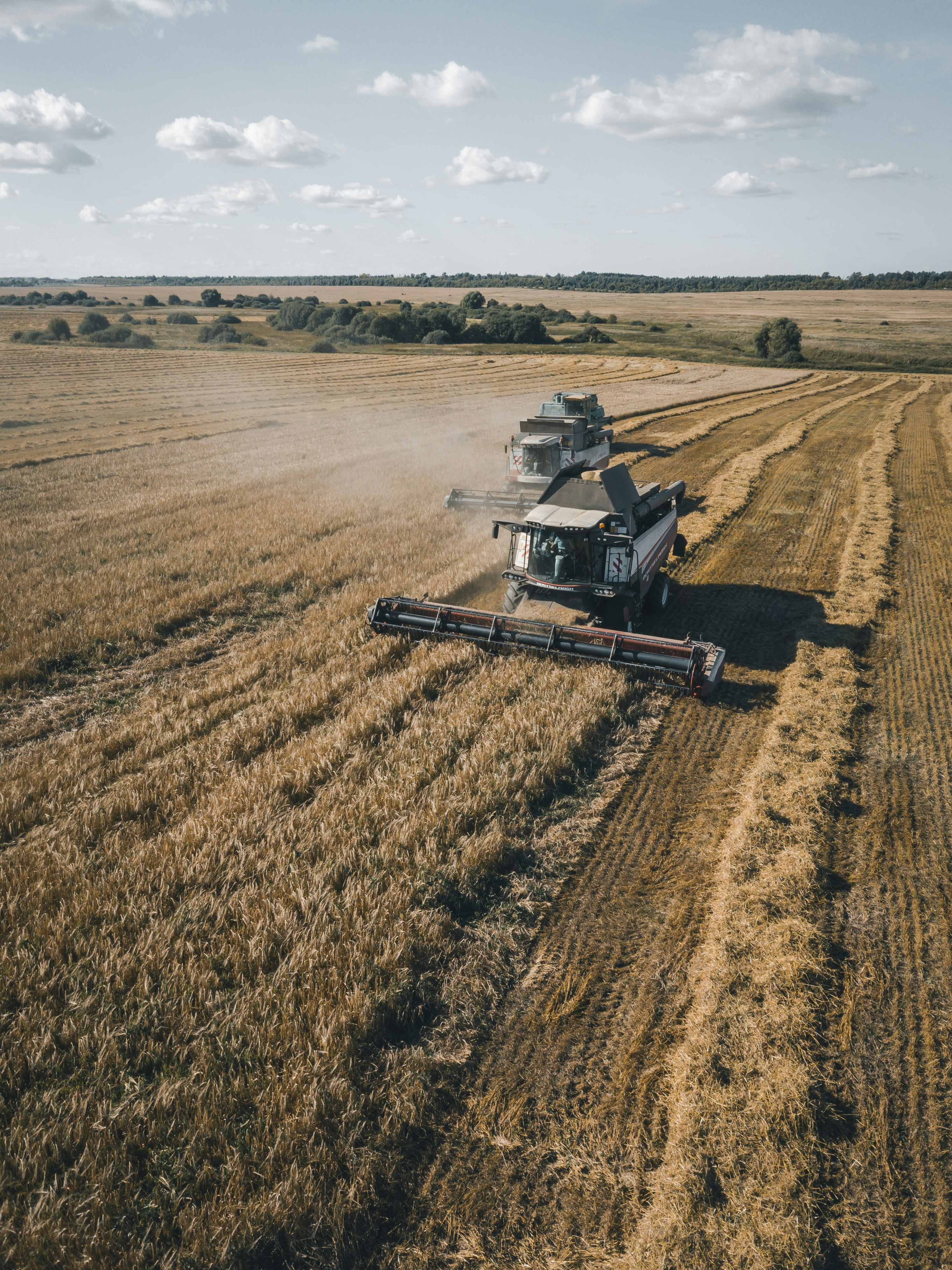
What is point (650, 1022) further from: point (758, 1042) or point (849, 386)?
point (849, 386)

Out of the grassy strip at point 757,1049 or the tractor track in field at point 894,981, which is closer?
the grassy strip at point 757,1049

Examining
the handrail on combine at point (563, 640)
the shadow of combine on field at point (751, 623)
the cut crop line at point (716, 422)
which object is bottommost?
the shadow of combine on field at point (751, 623)

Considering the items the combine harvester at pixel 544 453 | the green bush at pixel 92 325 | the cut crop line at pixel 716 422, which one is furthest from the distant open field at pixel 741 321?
the combine harvester at pixel 544 453

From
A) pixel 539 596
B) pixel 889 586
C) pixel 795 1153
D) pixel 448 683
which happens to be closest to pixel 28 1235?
pixel 795 1153

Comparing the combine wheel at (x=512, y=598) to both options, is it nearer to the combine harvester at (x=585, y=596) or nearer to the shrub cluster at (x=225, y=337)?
the combine harvester at (x=585, y=596)

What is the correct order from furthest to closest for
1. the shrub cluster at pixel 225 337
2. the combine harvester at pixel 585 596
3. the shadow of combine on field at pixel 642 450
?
the shrub cluster at pixel 225 337, the shadow of combine on field at pixel 642 450, the combine harvester at pixel 585 596

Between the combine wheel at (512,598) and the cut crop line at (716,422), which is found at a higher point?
the cut crop line at (716,422)

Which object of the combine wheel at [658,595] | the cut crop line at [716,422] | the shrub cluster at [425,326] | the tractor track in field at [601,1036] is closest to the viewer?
the tractor track in field at [601,1036]
